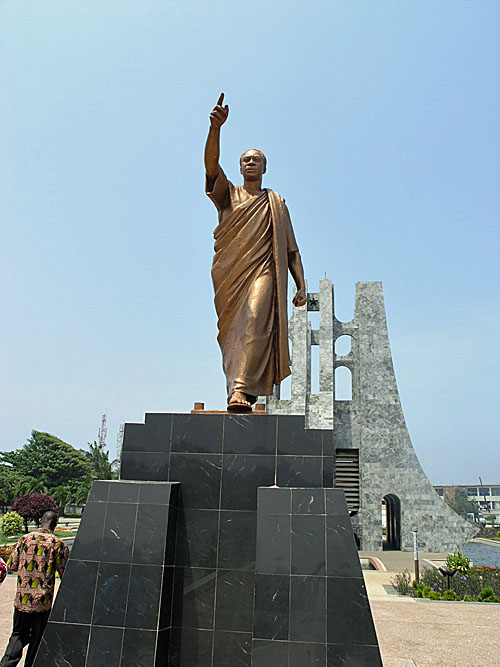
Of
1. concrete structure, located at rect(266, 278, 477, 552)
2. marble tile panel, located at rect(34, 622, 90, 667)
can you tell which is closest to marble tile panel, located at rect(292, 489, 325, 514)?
marble tile panel, located at rect(34, 622, 90, 667)

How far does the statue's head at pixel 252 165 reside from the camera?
596cm

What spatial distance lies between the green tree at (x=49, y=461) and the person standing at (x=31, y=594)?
4305 cm

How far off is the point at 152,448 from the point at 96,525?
2.56 ft

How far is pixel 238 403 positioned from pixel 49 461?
4528 cm

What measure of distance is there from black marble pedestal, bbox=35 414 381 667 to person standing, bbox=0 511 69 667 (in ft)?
1.61

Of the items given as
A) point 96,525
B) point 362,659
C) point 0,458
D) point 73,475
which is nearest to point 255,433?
point 96,525

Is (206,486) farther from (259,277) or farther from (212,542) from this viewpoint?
(259,277)

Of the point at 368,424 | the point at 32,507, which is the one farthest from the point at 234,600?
the point at 368,424

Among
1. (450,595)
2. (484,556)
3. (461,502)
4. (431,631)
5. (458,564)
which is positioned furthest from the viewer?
(461,502)

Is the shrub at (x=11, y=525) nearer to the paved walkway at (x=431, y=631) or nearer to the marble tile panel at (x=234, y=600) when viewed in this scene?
the paved walkway at (x=431, y=631)

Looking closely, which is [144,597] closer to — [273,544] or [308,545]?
[273,544]

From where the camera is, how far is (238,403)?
5141mm

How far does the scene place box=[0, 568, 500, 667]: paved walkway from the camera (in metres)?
6.55

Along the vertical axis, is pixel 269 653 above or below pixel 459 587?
above
